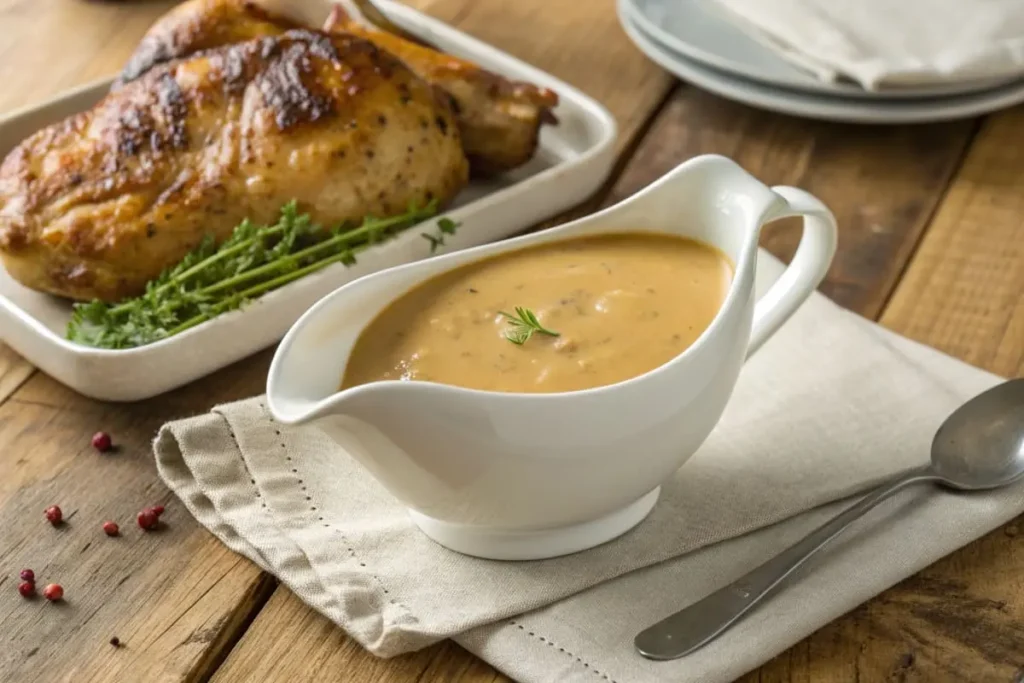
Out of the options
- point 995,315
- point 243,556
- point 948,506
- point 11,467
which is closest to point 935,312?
point 995,315

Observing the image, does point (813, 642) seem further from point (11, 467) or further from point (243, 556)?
A: point (11, 467)

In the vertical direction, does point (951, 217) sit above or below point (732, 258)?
below

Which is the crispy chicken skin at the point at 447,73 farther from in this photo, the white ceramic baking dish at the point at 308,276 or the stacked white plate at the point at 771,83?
the stacked white plate at the point at 771,83

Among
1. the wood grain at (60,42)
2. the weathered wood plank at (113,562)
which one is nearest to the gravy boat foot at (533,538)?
the weathered wood plank at (113,562)

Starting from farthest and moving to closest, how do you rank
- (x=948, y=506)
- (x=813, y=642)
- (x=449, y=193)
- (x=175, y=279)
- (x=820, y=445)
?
1. (x=449, y=193)
2. (x=175, y=279)
3. (x=820, y=445)
4. (x=948, y=506)
5. (x=813, y=642)

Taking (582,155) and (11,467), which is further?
(582,155)

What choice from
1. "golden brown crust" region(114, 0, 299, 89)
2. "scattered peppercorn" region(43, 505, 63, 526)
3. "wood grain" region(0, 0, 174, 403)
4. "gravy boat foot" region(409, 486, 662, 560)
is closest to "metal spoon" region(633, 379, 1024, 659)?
"gravy boat foot" region(409, 486, 662, 560)

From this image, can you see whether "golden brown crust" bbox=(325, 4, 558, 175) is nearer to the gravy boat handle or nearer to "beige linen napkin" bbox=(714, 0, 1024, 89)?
"beige linen napkin" bbox=(714, 0, 1024, 89)

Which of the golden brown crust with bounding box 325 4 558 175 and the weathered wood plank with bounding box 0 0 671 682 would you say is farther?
the golden brown crust with bounding box 325 4 558 175
